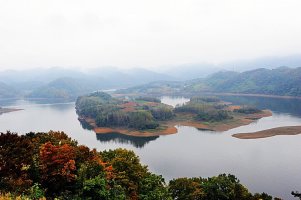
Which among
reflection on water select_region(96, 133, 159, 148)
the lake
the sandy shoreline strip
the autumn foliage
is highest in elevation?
the autumn foliage

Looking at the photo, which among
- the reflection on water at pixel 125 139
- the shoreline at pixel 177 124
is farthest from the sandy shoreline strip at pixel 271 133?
the reflection on water at pixel 125 139

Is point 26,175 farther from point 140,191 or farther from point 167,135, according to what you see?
point 167,135

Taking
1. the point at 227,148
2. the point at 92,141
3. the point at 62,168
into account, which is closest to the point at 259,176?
the point at 227,148

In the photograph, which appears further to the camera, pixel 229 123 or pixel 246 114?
pixel 246 114

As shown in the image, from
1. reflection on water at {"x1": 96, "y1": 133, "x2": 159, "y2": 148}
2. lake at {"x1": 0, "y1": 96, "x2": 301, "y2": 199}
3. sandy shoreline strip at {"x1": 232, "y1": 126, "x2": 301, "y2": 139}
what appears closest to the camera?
lake at {"x1": 0, "y1": 96, "x2": 301, "y2": 199}

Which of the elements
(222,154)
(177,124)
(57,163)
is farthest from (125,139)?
(57,163)

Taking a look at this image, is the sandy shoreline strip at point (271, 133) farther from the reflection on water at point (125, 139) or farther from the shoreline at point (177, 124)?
the reflection on water at point (125, 139)

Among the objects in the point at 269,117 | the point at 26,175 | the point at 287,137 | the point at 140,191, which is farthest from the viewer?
the point at 269,117

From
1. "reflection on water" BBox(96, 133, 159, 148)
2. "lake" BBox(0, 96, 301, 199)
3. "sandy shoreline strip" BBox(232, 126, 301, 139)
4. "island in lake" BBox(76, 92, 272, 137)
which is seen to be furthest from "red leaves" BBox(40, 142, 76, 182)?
"island in lake" BBox(76, 92, 272, 137)

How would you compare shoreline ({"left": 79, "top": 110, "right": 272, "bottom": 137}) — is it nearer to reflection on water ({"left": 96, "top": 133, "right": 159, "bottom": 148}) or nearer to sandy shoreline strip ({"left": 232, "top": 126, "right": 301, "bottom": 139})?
reflection on water ({"left": 96, "top": 133, "right": 159, "bottom": 148})
